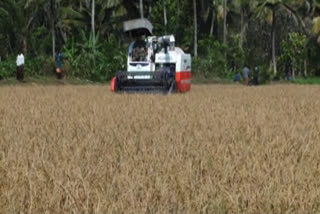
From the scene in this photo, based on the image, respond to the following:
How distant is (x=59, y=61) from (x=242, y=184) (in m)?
23.0

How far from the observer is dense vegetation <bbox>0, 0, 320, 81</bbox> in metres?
29.5

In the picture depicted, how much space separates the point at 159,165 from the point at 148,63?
13688 mm

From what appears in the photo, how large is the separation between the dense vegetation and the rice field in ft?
61.7

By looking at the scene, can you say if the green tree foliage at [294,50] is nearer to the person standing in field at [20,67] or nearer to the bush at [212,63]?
the bush at [212,63]

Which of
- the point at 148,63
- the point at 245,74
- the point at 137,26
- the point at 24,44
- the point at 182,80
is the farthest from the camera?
the point at 24,44

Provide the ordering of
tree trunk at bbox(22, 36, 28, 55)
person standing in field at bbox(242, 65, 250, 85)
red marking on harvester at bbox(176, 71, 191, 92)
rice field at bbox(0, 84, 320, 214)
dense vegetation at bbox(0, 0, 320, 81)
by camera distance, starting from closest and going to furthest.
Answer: rice field at bbox(0, 84, 320, 214) → red marking on harvester at bbox(176, 71, 191, 92) → dense vegetation at bbox(0, 0, 320, 81) → person standing in field at bbox(242, 65, 250, 85) → tree trunk at bbox(22, 36, 28, 55)

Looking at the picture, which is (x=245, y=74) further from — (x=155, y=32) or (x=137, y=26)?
(x=137, y=26)

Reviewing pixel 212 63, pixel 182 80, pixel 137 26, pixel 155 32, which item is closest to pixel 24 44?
pixel 155 32

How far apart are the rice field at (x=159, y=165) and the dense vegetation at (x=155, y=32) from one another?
18795 mm

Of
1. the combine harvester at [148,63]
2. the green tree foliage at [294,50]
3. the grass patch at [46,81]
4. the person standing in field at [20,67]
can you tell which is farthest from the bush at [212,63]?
the combine harvester at [148,63]

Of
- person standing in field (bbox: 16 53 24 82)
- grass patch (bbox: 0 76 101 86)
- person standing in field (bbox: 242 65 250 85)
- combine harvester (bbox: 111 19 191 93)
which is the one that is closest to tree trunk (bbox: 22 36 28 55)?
grass patch (bbox: 0 76 101 86)

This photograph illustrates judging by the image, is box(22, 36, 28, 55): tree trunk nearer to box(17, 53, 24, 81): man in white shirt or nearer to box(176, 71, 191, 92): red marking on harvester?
box(17, 53, 24, 81): man in white shirt

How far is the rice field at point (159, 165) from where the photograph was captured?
392cm

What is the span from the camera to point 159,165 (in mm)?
5289
